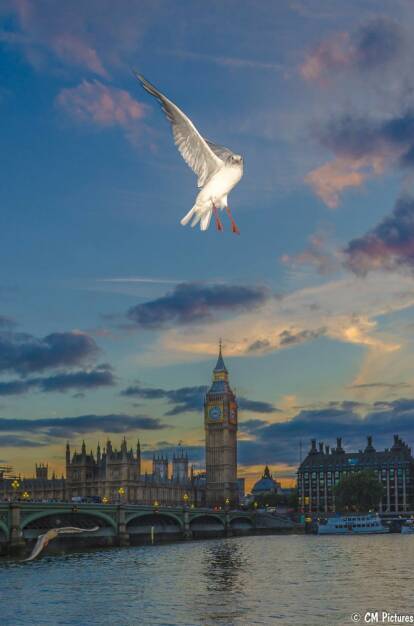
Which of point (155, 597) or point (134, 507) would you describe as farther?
point (134, 507)

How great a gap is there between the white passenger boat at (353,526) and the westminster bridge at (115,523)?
13650 millimetres

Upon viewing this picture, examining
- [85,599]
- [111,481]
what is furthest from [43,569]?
[111,481]

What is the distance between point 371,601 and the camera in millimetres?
45125

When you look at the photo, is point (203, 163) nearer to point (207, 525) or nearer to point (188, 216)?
point (188, 216)

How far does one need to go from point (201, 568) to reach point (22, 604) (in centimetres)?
2552

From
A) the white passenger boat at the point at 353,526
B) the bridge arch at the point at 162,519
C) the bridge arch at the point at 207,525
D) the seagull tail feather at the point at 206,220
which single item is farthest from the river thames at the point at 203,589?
the white passenger boat at the point at 353,526

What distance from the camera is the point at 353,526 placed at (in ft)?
489

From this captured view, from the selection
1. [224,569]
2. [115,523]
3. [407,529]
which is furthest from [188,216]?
[407,529]

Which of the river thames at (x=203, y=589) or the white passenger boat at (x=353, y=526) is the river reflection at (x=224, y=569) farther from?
the white passenger boat at (x=353, y=526)

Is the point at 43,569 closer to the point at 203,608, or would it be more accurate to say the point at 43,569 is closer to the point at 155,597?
the point at 155,597

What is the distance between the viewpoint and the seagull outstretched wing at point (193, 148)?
41.4 ft

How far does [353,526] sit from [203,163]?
145 m

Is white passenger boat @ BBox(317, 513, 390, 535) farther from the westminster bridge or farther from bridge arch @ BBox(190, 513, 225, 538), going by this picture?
bridge arch @ BBox(190, 513, 225, 538)

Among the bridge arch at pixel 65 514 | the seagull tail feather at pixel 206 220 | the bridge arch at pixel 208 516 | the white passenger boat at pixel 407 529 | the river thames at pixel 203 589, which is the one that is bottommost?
the white passenger boat at pixel 407 529
